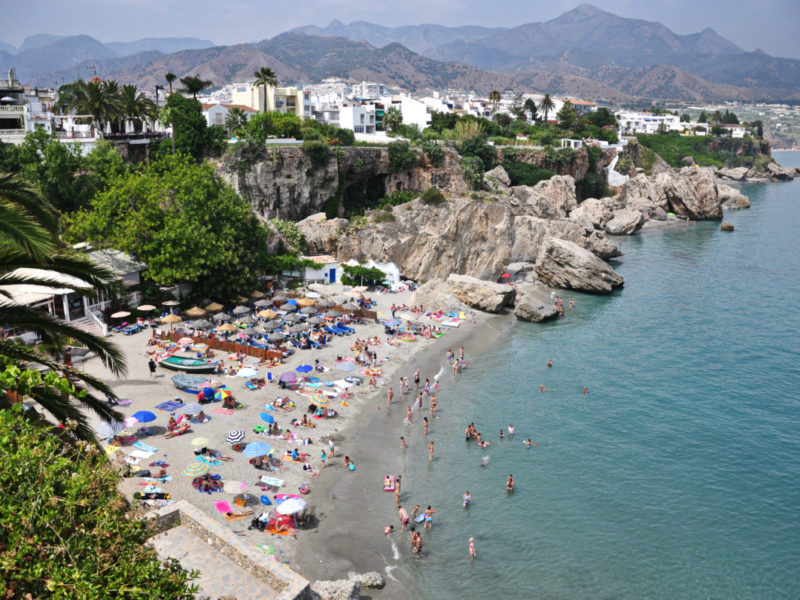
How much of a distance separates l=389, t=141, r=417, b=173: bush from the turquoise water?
100 ft

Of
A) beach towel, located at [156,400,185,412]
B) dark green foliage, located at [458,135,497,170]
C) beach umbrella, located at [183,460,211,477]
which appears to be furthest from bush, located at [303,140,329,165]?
beach umbrella, located at [183,460,211,477]

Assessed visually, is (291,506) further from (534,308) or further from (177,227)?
(534,308)

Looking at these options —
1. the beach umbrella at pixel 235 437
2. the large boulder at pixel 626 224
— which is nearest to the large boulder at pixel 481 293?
the beach umbrella at pixel 235 437

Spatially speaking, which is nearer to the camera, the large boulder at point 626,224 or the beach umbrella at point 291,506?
the beach umbrella at point 291,506

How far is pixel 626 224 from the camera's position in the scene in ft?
272

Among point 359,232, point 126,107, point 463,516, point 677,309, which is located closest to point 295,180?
point 359,232

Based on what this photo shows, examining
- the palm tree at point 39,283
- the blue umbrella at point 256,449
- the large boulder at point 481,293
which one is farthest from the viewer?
the large boulder at point 481,293

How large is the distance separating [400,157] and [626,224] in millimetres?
35689

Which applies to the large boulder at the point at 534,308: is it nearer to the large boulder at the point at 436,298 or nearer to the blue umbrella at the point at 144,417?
the large boulder at the point at 436,298

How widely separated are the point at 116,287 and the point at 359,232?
42.4 metres

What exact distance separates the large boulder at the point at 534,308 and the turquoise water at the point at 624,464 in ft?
3.70

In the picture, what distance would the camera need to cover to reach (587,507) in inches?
894

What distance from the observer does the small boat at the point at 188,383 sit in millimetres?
28344

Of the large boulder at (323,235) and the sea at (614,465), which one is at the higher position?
the large boulder at (323,235)
